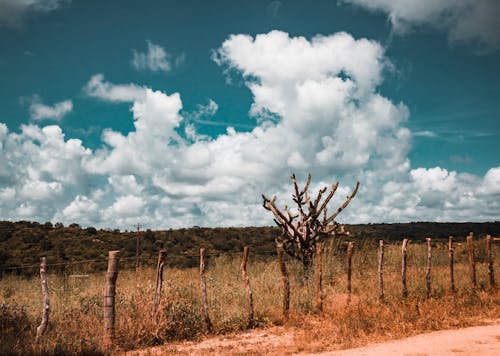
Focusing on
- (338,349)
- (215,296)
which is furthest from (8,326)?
(338,349)

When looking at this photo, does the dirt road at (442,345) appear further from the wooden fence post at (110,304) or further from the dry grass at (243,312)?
the wooden fence post at (110,304)

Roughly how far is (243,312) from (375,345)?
4549mm

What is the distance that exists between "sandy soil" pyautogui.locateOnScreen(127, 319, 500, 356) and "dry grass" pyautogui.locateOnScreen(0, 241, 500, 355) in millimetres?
447

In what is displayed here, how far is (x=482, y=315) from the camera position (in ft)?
39.6

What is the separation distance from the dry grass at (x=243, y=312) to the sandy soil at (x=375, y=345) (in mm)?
447

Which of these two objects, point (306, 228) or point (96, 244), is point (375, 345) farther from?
point (96, 244)

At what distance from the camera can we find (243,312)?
1237 centimetres

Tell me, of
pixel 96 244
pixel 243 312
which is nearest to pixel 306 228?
pixel 243 312

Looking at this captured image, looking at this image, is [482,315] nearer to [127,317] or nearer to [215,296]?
[215,296]

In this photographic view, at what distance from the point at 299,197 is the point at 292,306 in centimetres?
675

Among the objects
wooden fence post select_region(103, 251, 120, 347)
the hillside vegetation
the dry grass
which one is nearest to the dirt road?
the dry grass

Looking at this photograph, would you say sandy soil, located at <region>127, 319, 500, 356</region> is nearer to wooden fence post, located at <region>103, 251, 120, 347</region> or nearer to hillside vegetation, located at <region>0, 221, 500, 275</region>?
wooden fence post, located at <region>103, 251, 120, 347</region>

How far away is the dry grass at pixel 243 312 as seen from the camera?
9414 mm

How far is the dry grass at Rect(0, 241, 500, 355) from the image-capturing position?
9414mm
